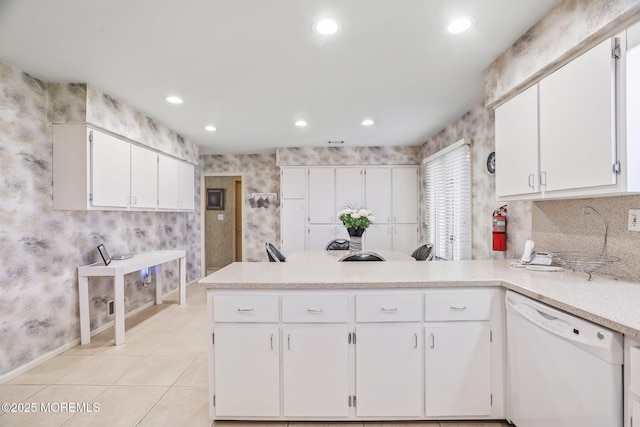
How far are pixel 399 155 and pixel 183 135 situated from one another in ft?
11.8

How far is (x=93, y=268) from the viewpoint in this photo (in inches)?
117

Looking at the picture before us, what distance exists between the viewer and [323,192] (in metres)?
5.36

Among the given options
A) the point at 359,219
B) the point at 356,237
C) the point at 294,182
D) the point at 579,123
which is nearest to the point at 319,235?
the point at 294,182

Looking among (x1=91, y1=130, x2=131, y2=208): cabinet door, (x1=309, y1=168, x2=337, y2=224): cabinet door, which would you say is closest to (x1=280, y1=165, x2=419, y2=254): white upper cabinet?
(x1=309, y1=168, x2=337, y2=224): cabinet door

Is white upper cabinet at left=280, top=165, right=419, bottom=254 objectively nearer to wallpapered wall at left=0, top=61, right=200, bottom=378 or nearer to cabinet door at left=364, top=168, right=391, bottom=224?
cabinet door at left=364, top=168, right=391, bottom=224

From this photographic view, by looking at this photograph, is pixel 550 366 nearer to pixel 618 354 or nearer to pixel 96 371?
pixel 618 354

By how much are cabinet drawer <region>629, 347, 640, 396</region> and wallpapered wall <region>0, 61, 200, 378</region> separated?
3.75 metres

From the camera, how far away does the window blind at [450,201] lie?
372cm

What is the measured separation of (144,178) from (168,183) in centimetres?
61

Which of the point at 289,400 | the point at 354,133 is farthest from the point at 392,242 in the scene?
the point at 289,400

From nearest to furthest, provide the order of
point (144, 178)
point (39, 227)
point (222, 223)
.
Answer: point (39, 227) < point (144, 178) < point (222, 223)

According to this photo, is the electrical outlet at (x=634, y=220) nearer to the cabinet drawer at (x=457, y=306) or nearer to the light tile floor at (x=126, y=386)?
the cabinet drawer at (x=457, y=306)

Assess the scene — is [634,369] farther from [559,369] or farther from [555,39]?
[555,39]

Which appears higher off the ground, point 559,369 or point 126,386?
point 559,369
